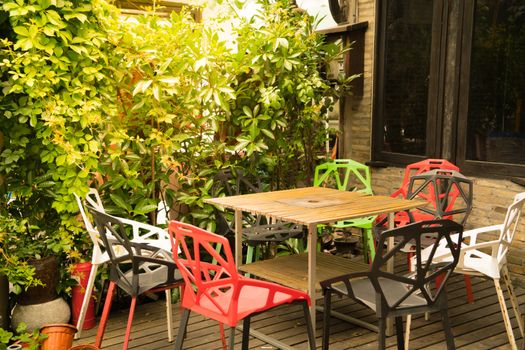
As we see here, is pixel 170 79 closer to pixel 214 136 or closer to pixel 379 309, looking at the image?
pixel 214 136

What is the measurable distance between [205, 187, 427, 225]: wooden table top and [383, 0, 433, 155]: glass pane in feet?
6.40

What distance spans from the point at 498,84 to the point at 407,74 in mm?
1060

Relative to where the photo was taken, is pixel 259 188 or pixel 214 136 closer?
pixel 259 188

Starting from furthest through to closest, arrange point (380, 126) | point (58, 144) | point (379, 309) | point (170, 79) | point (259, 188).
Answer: point (380, 126), point (259, 188), point (170, 79), point (58, 144), point (379, 309)

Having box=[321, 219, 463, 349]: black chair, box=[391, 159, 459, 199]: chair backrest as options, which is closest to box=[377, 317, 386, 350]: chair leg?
box=[321, 219, 463, 349]: black chair

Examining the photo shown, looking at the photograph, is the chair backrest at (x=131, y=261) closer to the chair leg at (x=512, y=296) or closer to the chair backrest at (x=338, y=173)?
the chair backrest at (x=338, y=173)

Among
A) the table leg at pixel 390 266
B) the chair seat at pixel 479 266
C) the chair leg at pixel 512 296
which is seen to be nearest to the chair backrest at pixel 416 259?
the chair seat at pixel 479 266

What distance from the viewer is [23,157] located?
3.85 metres

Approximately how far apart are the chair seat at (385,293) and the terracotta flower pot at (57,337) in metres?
1.62

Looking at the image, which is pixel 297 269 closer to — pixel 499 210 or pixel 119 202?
pixel 119 202

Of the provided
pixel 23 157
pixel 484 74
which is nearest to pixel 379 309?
pixel 23 157

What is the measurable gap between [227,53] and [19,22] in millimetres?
1721

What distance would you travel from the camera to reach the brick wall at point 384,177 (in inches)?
Result: 197

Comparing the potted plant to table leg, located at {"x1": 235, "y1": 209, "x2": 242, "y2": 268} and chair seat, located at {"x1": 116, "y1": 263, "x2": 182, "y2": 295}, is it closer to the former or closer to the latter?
chair seat, located at {"x1": 116, "y1": 263, "x2": 182, "y2": 295}
